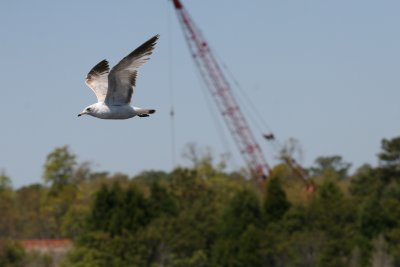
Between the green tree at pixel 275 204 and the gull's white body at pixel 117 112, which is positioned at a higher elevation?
the green tree at pixel 275 204

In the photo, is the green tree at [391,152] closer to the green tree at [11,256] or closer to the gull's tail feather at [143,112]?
the green tree at [11,256]

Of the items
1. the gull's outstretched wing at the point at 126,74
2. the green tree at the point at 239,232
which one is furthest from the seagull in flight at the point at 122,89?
the green tree at the point at 239,232

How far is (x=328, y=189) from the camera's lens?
7744cm

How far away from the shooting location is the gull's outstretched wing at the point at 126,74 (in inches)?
926

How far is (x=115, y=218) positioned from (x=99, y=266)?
4.91m

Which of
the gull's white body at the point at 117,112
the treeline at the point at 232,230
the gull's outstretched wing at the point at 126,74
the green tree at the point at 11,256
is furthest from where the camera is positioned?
the green tree at the point at 11,256

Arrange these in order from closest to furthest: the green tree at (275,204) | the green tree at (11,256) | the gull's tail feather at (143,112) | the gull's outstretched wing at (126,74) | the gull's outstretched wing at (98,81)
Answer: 1. the gull's tail feather at (143,112)
2. the gull's outstretched wing at (126,74)
3. the gull's outstretched wing at (98,81)
4. the green tree at (11,256)
5. the green tree at (275,204)

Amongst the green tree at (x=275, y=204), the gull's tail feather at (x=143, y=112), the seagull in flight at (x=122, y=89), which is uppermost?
the green tree at (x=275, y=204)

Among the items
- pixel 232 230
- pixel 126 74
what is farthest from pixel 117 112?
pixel 232 230

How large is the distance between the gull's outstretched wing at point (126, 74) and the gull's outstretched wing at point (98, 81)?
1185 millimetres

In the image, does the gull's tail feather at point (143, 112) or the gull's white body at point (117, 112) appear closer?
the gull's tail feather at point (143, 112)

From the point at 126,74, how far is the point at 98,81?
1526mm

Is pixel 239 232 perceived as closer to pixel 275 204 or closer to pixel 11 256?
pixel 275 204

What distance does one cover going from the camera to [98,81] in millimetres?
25078
